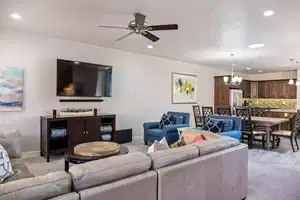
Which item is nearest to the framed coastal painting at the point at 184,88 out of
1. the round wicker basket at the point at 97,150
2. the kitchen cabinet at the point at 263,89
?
the kitchen cabinet at the point at 263,89

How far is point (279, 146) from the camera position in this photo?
6.15 m

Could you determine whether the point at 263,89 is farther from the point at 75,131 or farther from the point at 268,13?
the point at 75,131

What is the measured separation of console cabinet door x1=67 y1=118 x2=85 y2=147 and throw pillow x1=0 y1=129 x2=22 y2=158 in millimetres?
1639

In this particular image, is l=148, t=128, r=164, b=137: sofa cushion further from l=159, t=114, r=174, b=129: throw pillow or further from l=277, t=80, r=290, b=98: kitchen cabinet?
l=277, t=80, r=290, b=98: kitchen cabinet

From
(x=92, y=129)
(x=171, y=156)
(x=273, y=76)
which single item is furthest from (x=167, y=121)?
(x=273, y=76)

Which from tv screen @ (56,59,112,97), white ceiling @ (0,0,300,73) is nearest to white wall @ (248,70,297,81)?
white ceiling @ (0,0,300,73)

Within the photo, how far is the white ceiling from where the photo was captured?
314 cm

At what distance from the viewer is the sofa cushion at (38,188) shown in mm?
1253

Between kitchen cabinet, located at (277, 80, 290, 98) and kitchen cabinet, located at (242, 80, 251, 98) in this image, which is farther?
kitchen cabinet, located at (242, 80, 251, 98)

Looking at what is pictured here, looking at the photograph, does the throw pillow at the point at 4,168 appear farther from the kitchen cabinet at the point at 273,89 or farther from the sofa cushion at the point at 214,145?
the kitchen cabinet at the point at 273,89

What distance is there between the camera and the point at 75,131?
15.7 ft

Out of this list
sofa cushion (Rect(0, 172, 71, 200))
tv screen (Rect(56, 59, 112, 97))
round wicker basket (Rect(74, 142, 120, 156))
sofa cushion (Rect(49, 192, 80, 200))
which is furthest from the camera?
tv screen (Rect(56, 59, 112, 97))

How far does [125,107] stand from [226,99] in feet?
15.2

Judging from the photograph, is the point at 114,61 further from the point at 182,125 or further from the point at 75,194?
the point at 75,194
